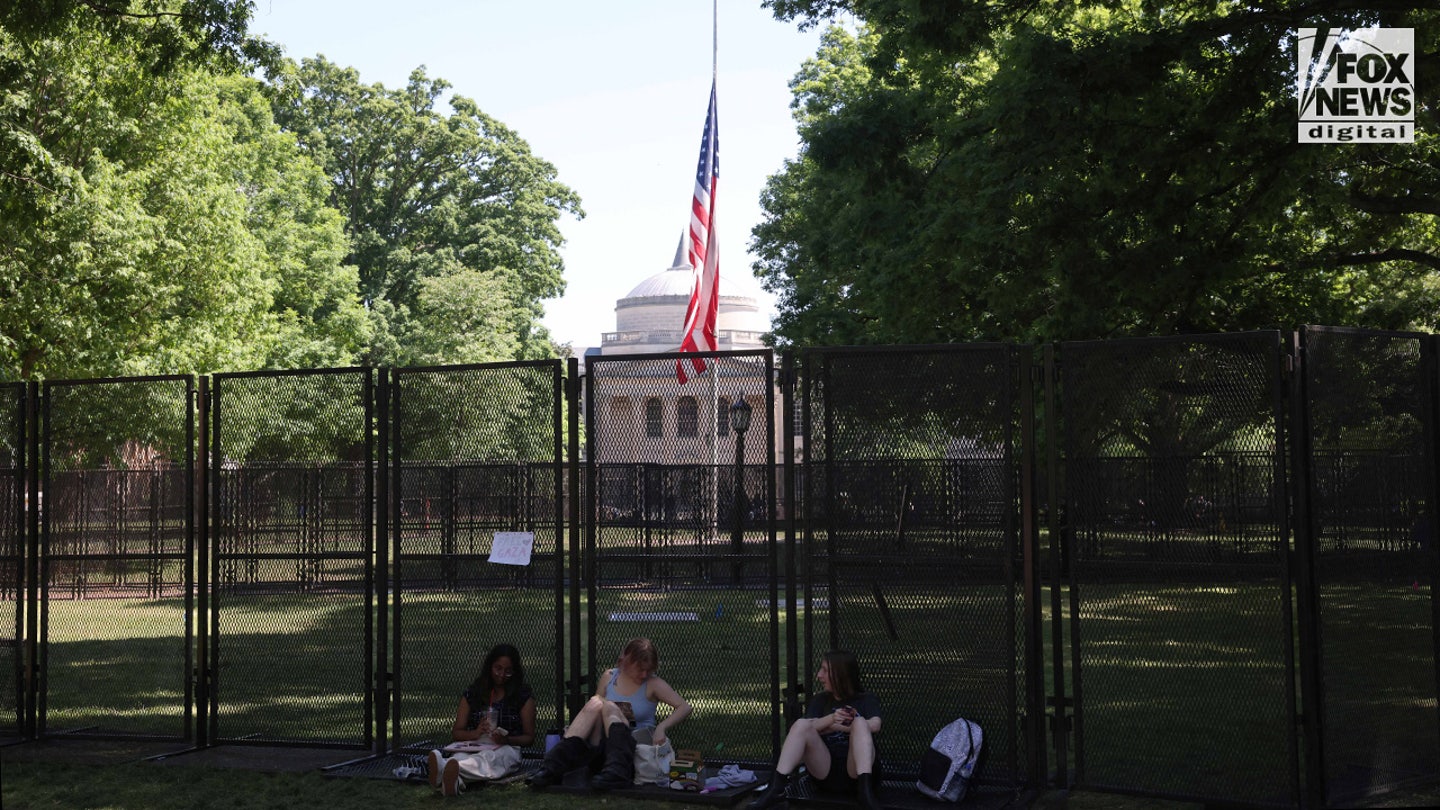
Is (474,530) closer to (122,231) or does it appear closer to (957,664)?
(957,664)

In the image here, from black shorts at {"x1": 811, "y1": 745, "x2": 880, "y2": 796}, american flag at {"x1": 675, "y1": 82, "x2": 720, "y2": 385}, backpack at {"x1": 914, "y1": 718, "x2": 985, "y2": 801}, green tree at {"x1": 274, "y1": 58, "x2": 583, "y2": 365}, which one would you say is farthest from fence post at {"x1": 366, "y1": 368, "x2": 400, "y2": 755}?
green tree at {"x1": 274, "y1": 58, "x2": 583, "y2": 365}

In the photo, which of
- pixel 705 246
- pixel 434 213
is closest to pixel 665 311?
pixel 434 213

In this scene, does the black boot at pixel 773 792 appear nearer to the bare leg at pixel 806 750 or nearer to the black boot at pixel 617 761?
the bare leg at pixel 806 750

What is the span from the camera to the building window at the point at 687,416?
11109mm

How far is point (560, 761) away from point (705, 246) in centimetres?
1741

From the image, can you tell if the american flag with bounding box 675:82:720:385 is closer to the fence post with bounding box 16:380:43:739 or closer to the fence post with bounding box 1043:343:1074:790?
the fence post with bounding box 16:380:43:739

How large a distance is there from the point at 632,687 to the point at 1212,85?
1090 cm

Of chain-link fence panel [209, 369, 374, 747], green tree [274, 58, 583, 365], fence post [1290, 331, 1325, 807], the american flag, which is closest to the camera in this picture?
fence post [1290, 331, 1325, 807]

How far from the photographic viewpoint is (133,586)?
1596cm

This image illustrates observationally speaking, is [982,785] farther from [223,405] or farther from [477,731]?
[223,405]

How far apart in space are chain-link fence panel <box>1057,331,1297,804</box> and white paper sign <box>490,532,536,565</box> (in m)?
4.11

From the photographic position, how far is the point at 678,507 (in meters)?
11.0

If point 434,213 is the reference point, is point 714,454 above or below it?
below

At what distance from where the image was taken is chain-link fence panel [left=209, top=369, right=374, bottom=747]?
1184cm
